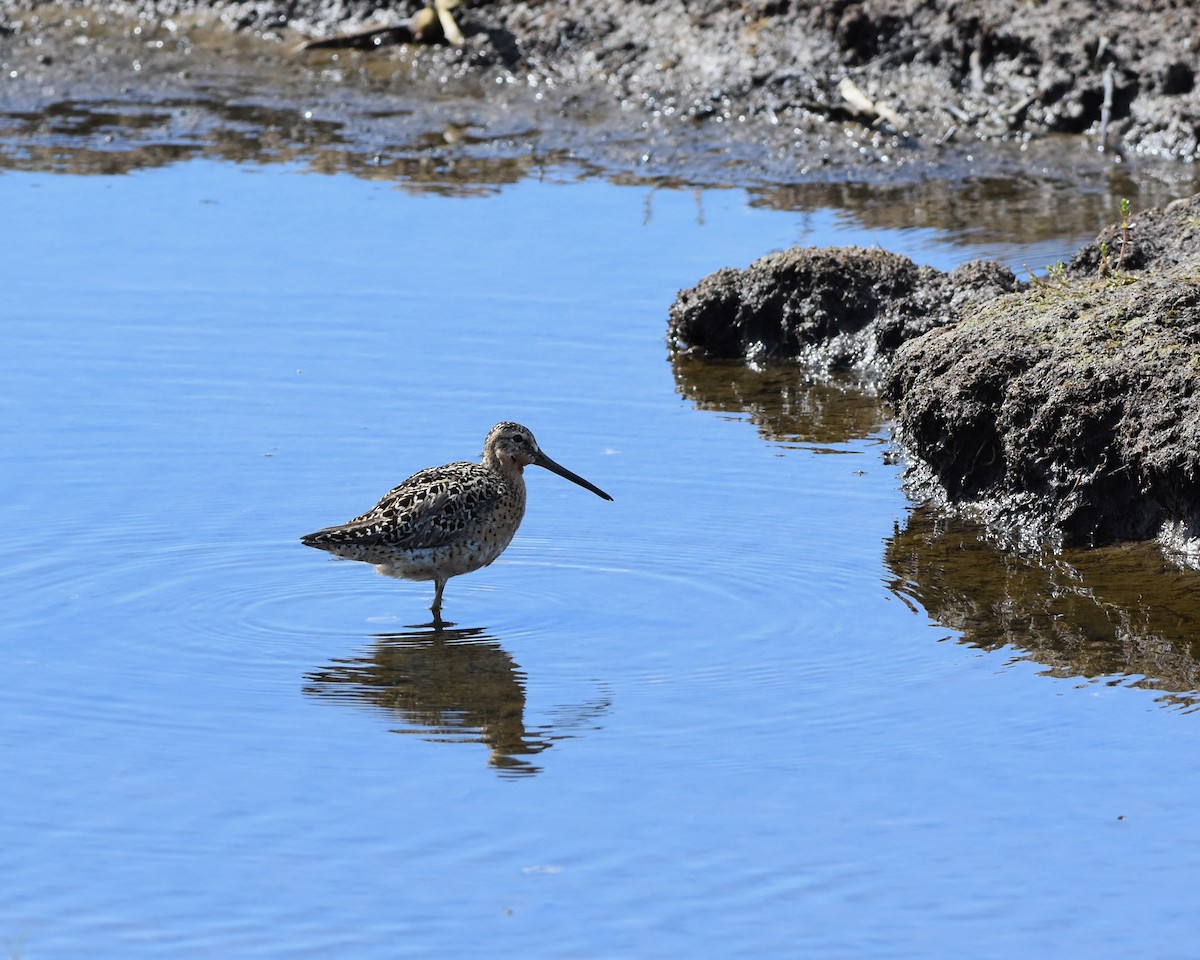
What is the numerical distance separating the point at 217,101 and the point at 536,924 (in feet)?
48.7

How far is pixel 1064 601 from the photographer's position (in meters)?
8.39

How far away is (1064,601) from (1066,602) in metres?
0.02

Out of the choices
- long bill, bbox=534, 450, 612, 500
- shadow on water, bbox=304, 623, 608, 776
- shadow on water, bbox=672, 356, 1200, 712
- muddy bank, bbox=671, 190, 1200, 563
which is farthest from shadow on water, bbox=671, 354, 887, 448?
shadow on water, bbox=304, 623, 608, 776

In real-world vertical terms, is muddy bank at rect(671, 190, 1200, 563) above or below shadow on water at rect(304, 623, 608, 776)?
above

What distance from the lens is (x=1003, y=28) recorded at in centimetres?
1686

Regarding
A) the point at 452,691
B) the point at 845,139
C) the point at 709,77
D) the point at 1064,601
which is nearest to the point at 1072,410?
the point at 1064,601

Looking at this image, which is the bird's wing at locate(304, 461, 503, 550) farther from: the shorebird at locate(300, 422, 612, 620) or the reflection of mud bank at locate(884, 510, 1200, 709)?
the reflection of mud bank at locate(884, 510, 1200, 709)

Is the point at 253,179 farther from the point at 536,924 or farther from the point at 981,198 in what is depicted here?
the point at 536,924

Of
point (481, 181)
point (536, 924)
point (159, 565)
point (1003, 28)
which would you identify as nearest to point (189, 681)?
point (159, 565)

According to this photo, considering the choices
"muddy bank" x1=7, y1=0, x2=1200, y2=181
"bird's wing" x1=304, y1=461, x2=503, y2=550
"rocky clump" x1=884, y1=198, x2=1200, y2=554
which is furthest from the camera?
"muddy bank" x1=7, y1=0, x2=1200, y2=181

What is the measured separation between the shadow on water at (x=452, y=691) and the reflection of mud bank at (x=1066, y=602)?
184 cm

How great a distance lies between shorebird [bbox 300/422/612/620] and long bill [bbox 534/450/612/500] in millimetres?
151

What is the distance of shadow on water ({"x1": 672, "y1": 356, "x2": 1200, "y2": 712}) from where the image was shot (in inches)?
302

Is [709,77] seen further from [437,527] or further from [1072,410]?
[437,527]
